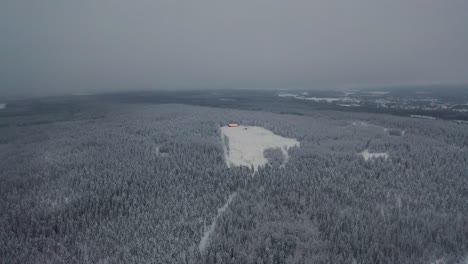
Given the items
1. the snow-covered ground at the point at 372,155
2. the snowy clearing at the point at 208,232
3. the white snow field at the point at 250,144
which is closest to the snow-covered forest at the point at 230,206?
the snowy clearing at the point at 208,232

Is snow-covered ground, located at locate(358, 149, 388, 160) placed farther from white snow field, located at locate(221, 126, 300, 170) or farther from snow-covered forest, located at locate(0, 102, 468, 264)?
white snow field, located at locate(221, 126, 300, 170)

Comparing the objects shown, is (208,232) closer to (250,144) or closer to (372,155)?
(250,144)

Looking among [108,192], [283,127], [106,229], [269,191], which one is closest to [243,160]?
[269,191]

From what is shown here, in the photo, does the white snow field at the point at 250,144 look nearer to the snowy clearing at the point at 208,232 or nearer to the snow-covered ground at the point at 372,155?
the snowy clearing at the point at 208,232

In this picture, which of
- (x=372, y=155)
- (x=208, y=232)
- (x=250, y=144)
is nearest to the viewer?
(x=208, y=232)

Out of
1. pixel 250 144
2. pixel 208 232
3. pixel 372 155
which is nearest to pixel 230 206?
pixel 208 232

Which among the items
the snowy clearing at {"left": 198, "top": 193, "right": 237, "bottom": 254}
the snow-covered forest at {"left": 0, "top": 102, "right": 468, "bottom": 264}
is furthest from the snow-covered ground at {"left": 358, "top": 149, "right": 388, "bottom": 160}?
the snowy clearing at {"left": 198, "top": 193, "right": 237, "bottom": 254}
